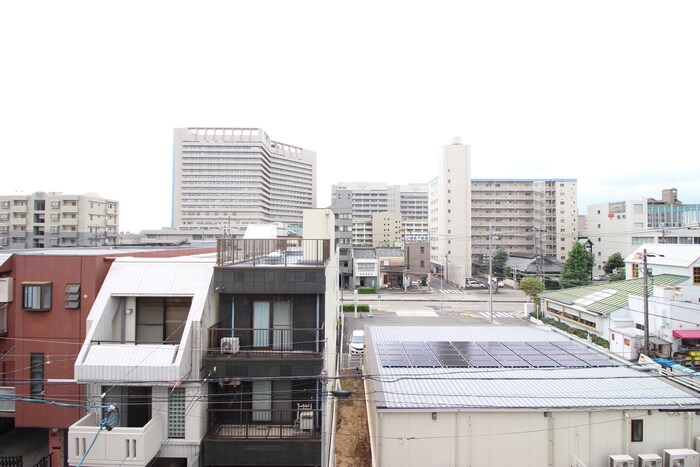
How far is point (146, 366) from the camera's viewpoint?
816 cm

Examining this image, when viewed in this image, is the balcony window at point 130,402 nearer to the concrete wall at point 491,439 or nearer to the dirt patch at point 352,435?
the dirt patch at point 352,435

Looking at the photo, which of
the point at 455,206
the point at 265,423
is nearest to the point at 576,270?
the point at 455,206

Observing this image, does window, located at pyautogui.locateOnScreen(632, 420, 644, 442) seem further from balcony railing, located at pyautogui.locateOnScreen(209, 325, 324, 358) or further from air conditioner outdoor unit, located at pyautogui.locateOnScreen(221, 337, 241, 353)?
air conditioner outdoor unit, located at pyautogui.locateOnScreen(221, 337, 241, 353)

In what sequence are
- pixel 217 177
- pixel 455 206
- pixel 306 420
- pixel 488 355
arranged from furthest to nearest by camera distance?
1. pixel 217 177
2. pixel 455 206
3. pixel 488 355
4. pixel 306 420

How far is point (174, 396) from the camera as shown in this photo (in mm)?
8602

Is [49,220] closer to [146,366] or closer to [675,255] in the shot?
[146,366]

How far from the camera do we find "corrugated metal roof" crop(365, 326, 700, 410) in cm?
1013

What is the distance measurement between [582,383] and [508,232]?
65095 mm

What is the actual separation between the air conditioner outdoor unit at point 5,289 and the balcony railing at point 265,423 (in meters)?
6.51

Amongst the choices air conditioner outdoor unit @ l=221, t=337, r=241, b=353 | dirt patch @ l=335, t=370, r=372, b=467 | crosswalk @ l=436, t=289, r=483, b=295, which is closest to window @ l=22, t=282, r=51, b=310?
air conditioner outdoor unit @ l=221, t=337, r=241, b=353

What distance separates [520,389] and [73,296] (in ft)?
41.5

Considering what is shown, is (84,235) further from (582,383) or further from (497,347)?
(582,383)

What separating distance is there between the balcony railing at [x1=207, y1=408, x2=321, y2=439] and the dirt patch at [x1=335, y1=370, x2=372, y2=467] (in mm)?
1445

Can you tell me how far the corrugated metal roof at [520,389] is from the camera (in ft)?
33.2
